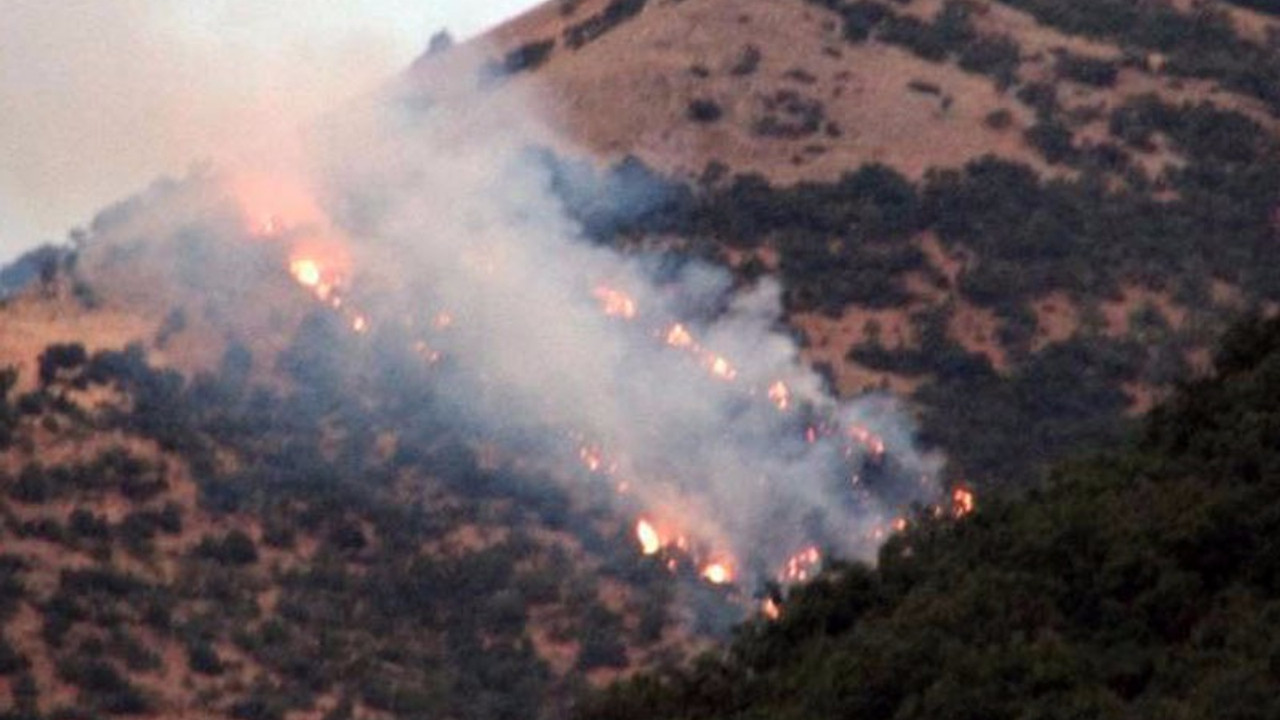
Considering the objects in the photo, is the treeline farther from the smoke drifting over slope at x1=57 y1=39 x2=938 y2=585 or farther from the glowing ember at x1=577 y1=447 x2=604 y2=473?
the glowing ember at x1=577 y1=447 x2=604 y2=473

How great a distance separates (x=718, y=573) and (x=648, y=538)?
7.53 feet

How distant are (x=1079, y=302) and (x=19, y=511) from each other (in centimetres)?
2250

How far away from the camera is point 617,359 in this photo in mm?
73000

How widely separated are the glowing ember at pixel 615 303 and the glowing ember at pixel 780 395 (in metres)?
3.63

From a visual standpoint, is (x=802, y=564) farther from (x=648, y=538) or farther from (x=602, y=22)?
(x=602, y=22)

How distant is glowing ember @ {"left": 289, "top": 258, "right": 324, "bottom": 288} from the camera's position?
256ft

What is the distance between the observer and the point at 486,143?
85.6 meters

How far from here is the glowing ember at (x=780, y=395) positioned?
7119 cm

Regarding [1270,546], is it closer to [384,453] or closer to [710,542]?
[710,542]

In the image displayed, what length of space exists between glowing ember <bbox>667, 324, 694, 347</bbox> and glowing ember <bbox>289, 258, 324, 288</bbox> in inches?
295

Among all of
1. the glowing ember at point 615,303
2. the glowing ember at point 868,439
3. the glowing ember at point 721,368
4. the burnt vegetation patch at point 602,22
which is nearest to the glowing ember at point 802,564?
the glowing ember at point 868,439

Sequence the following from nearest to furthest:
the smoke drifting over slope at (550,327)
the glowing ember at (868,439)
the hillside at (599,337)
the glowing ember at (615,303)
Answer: the hillside at (599,337) < the smoke drifting over slope at (550,327) < the glowing ember at (868,439) < the glowing ember at (615,303)

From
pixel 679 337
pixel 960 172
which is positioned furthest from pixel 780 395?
pixel 960 172

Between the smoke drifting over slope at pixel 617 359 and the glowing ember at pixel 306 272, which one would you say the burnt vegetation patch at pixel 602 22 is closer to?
the smoke drifting over slope at pixel 617 359
